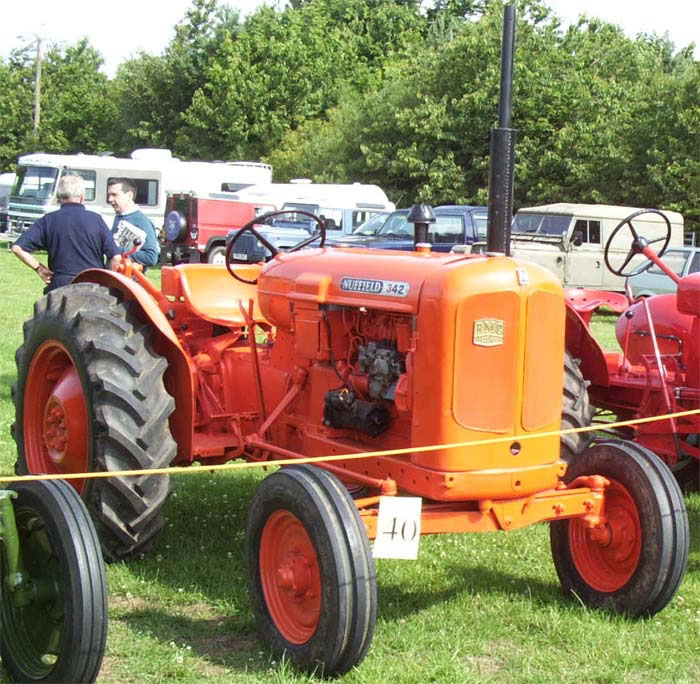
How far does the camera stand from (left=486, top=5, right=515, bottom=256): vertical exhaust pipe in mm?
4797

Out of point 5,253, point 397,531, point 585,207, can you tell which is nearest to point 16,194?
point 5,253

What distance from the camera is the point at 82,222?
6727 mm

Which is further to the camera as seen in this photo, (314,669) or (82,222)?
(82,222)

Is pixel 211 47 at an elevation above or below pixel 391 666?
above

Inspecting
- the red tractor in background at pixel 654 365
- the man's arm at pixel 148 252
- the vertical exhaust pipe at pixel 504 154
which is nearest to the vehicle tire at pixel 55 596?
the vertical exhaust pipe at pixel 504 154

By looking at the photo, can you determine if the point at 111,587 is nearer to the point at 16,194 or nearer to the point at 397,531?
the point at 397,531

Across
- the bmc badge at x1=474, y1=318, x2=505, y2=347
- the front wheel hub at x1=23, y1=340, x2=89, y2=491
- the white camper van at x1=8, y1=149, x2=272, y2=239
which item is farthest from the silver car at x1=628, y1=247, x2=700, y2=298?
the white camper van at x1=8, y1=149, x2=272, y2=239

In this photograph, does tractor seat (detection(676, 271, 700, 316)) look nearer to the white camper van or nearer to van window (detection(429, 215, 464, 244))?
van window (detection(429, 215, 464, 244))

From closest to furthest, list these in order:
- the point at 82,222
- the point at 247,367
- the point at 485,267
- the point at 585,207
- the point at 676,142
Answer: the point at 485,267 → the point at 247,367 → the point at 82,222 → the point at 585,207 → the point at 676,142

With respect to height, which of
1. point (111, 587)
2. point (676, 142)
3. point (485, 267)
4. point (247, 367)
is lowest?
point (111, 587)

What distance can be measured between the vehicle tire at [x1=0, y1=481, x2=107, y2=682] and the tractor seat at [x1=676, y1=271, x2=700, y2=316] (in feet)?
11.6

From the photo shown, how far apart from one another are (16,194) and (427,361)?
25524 millimetres

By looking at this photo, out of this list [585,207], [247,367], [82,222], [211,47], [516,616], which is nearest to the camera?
[516,616]

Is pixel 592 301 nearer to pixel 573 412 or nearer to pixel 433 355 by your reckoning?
pixel 573 412
